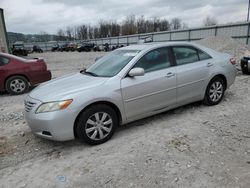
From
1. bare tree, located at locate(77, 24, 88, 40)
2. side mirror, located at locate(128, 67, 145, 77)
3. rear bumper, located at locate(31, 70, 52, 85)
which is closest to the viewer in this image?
side mirror, located at locate(128, 67, 145, 77)

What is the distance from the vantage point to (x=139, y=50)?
399cm

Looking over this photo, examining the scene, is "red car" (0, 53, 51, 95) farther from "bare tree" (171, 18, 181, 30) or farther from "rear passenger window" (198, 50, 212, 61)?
"bare tree" (171, 18, 181, 30)

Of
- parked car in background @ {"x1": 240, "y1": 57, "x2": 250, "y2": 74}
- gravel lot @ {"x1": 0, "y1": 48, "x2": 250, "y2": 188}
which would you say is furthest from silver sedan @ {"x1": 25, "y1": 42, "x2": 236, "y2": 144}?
parked car in background @ {"x1": 240, "y1": 57, "x2": 250, "y2": 74}

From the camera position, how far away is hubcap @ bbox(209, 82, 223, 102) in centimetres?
470

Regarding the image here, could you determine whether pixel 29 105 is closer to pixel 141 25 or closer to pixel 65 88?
pixel 65 88

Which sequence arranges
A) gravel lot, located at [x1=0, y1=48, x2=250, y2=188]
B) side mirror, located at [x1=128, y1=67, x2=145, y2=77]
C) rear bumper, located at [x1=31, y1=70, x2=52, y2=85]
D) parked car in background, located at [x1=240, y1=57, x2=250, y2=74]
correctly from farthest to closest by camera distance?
parked car in background, located at [x1=240, y1=57, x2=250, y2=74] < rear bumper, located at [x1=31, y1=70, x2=52, y2=85] < side mirror, located at [x1=128, y1=67, x2=145, y2=77] < gravel lot, located at [x1=0, y1=48, x2=250, y2=188]

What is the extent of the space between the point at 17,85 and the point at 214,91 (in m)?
5.71

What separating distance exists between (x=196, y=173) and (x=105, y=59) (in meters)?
2.78

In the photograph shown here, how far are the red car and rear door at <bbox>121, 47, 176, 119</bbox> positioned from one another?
14.8ft

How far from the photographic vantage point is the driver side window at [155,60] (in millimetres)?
3846

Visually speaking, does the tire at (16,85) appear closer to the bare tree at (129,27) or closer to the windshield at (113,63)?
the windshield at (113,63)

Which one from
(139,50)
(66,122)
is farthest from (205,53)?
(66,122)

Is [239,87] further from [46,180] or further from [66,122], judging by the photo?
[46,180]

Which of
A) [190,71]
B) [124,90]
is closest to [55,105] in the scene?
[124,90]
